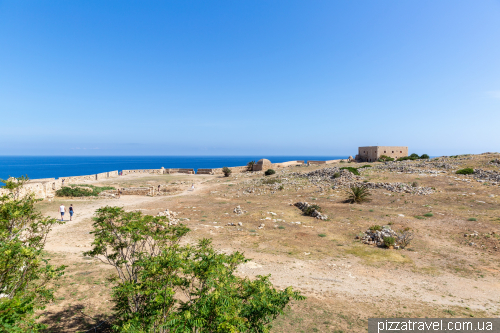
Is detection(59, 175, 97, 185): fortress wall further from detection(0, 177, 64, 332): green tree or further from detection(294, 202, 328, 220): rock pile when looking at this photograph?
detection(0, 177, 64, 332): green tree

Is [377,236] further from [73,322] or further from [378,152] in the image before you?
[378,152]

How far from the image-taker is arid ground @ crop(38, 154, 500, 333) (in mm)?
7320

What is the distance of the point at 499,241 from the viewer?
12336 mm

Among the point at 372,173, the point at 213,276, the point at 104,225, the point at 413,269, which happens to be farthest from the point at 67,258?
the point at 372,173

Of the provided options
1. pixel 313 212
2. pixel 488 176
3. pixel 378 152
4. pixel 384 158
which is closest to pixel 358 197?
pixel 313 212

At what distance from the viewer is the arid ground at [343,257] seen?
732cm

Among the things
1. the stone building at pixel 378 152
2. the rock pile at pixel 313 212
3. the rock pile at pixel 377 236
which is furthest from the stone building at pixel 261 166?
the rock pile at pixel 377 236

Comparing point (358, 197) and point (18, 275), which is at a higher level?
point (18, 275)

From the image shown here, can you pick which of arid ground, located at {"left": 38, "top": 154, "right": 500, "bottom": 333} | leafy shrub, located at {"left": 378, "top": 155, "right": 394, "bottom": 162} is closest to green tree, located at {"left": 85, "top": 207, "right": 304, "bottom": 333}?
arid ground, located at {"left": 38, "top": 154, "right": 500, "bottom": 333}

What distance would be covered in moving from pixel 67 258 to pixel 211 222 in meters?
8.23

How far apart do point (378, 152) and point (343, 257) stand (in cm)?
4756

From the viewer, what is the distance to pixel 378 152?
52.1 m

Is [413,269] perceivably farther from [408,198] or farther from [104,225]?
[408,198]

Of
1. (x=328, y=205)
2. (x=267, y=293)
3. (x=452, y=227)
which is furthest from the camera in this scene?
(x=328, y=205)
